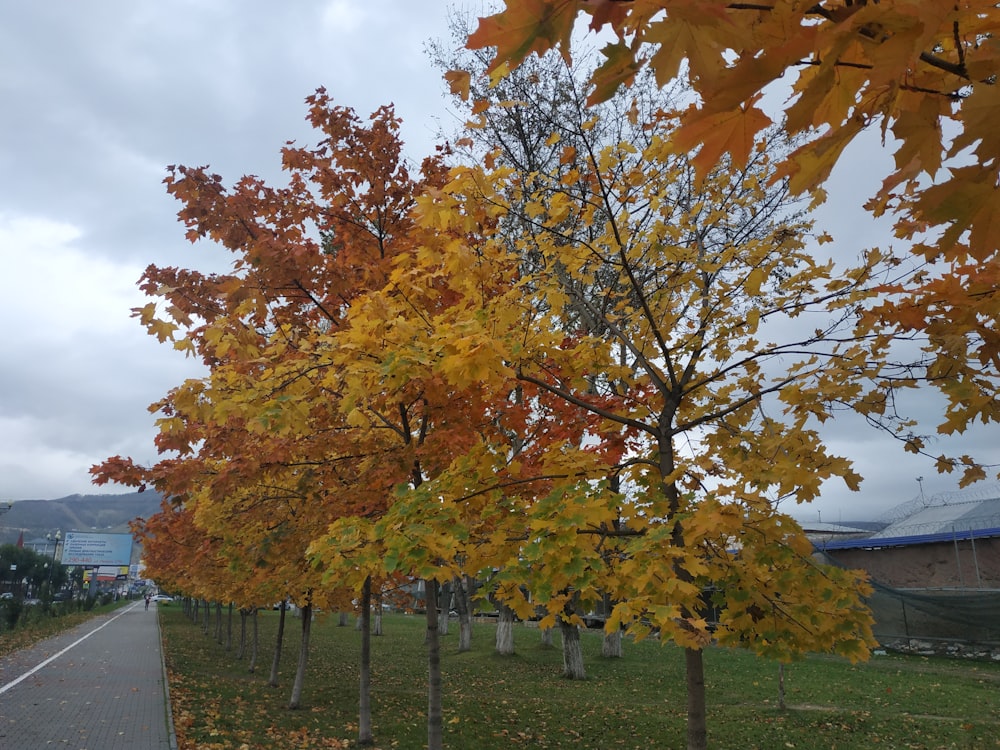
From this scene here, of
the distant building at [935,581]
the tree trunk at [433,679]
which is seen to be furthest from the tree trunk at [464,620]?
the tree trunk at [433,679]

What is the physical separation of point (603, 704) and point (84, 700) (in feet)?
31.6

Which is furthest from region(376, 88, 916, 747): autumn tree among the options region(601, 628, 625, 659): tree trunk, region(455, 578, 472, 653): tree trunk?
region(455, 578, 472, 653): tree trunk

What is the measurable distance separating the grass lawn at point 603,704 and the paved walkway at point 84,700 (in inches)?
20.1

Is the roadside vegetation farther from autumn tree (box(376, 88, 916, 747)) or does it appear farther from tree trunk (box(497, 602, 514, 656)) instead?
autumn tree (box(376, 88, 916, 747))

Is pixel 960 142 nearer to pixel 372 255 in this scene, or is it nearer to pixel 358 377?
pixel 358 377

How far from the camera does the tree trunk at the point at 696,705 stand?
13.3ft

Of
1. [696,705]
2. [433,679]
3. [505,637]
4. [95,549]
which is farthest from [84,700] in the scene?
[95,549]

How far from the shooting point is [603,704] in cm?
1133

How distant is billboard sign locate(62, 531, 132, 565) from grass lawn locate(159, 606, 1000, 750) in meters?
70.0

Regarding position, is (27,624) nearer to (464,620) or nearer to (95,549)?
(464,620)

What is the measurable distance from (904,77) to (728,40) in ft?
1.69

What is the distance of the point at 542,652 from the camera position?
19.5 m

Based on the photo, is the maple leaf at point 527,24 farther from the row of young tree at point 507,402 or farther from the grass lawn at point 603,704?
the grass lawn at point 603,704

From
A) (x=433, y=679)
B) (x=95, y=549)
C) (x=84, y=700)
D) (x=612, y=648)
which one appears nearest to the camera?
(x=433, y=679)
